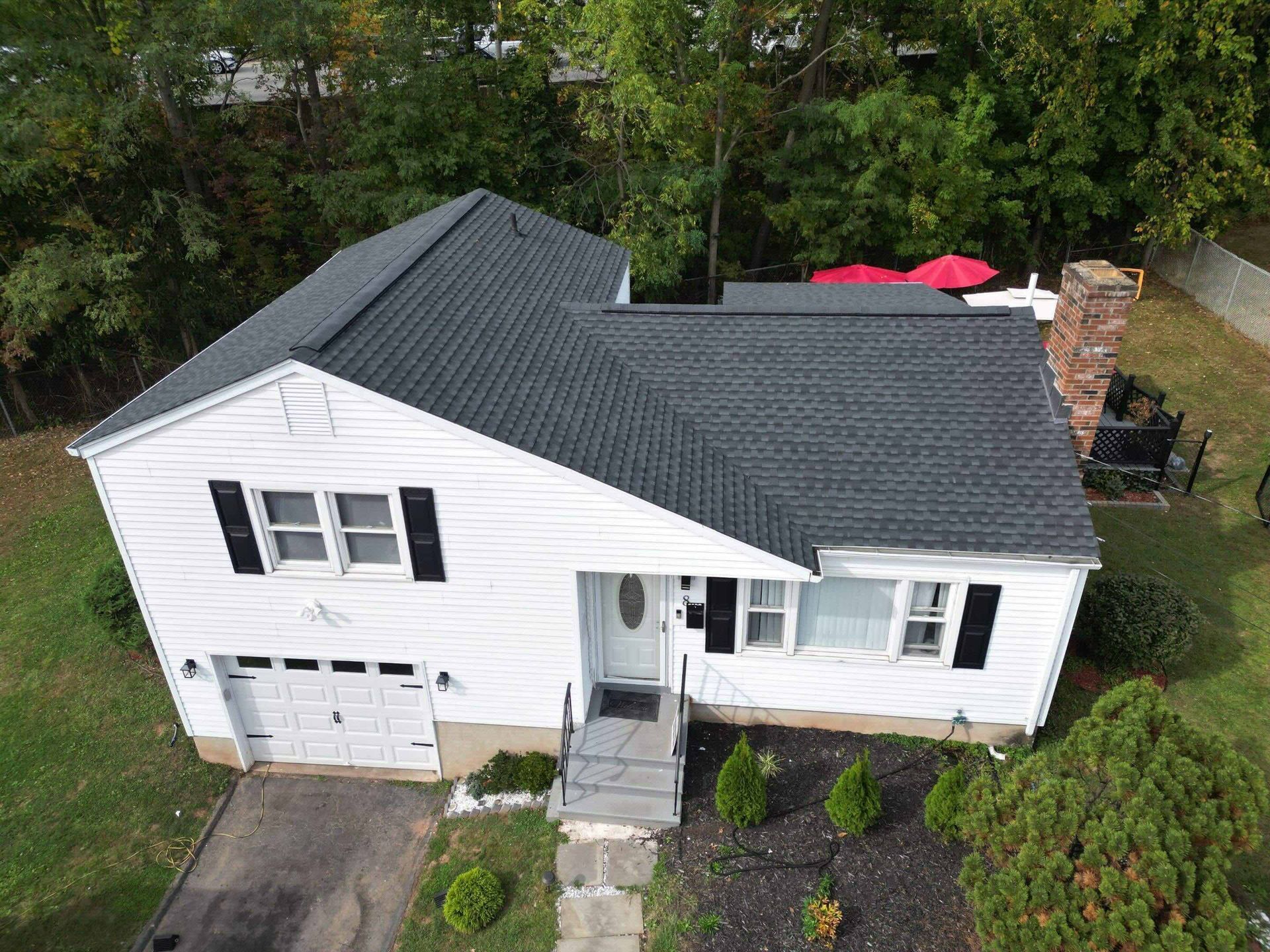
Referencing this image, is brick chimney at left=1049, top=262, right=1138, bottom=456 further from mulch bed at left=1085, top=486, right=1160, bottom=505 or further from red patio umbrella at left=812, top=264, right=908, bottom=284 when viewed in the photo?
red patio umbrella at left=812, top=264, right=908, bottom=284

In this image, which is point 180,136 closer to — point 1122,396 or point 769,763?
point 769,763

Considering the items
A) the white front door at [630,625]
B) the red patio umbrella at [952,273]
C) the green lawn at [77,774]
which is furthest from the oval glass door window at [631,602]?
the red patio umbrella at [952,273]

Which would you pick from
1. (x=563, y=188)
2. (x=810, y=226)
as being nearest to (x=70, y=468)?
(x=563, y=188)

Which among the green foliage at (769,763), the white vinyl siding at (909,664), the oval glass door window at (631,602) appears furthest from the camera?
the oval glass door window at (631,602)

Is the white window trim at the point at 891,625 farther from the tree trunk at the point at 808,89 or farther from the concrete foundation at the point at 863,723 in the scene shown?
the tree trunk at the point at 808,89

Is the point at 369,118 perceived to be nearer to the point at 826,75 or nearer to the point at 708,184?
the point at 708,184

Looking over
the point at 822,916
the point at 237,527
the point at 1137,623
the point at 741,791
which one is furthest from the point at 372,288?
the point at 1137,623

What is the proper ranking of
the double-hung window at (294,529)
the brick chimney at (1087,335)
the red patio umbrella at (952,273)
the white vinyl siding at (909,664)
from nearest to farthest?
the white vinyl siding at (909,664) < the double-hung window at (294,529) < the brick chimney at (1087,335) < the red patio umbrella at (952,273)
